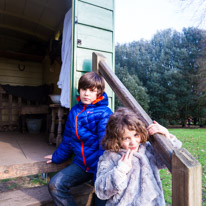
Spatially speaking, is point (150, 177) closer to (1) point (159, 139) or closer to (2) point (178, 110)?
(1) point (159, 139)

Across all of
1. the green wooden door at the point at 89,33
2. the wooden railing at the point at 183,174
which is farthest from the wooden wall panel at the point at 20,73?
the wooden railing at the point at 183,174

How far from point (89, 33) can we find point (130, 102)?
1138 mm

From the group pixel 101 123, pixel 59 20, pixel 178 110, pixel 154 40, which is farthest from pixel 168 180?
pixel 154 40

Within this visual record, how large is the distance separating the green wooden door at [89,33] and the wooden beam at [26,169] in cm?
69

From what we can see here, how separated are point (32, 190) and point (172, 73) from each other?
16729 mm

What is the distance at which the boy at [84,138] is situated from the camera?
152 centimetres

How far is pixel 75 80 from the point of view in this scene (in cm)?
204

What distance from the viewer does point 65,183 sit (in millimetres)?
1526

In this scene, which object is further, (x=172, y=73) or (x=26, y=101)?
(x=172, y=73)

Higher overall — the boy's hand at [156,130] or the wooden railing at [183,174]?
the boy's hand at [156,130]

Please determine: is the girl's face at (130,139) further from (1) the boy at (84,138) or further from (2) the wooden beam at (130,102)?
(1) the boy at (84,138)

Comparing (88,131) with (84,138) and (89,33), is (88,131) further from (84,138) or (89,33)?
(89,33)

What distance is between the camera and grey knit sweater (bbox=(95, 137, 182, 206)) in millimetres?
1101

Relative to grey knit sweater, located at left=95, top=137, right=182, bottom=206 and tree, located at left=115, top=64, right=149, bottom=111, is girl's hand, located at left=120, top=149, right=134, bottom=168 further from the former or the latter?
tree, located at left=115, top=64, right=149, bottom=111
